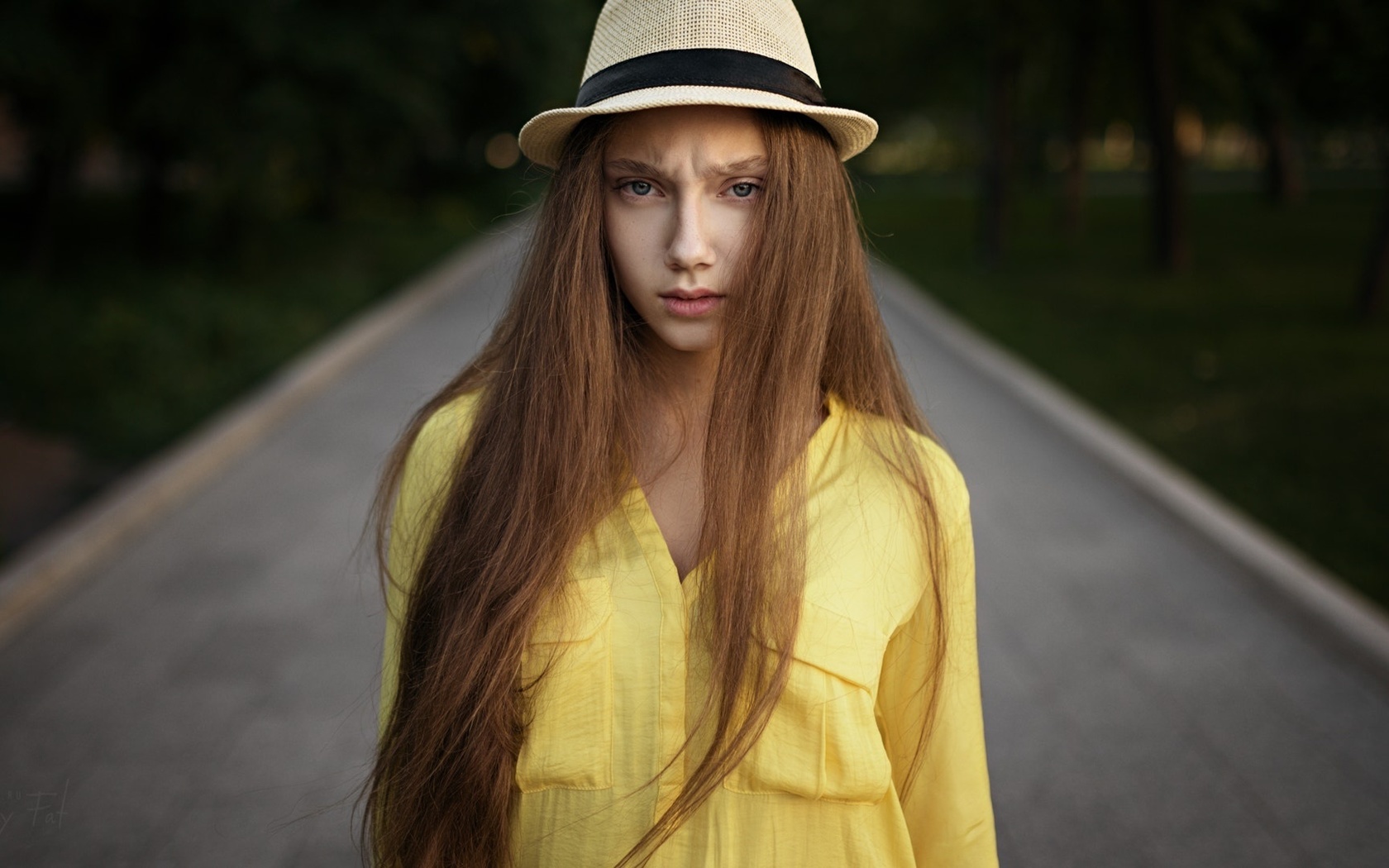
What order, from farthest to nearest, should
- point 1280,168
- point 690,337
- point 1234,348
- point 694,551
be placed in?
point 1280,168, point 1234,348, point 694,551, point 690,337

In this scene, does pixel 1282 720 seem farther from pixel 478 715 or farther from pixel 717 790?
pixel 478 715

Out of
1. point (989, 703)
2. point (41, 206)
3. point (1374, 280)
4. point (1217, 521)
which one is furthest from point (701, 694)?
point (41, 206)

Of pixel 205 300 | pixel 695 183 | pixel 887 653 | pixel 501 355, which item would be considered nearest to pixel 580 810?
pixel 887 653

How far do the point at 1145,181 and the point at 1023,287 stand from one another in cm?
2607

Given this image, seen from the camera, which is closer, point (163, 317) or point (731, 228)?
point (731, 228)

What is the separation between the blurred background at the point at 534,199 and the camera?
783 centimetres

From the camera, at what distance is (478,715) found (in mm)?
1524

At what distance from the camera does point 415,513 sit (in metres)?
1.75

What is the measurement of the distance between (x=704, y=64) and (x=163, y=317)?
11373 mm

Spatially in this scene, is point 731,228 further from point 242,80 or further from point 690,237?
point 242,80

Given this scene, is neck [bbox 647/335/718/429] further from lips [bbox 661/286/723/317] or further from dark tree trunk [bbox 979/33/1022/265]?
dark tree trunk [bbox 979/33/1022/265]

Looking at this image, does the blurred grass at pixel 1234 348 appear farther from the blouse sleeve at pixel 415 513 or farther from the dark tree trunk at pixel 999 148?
the blouse sleeve at pixel 415 513

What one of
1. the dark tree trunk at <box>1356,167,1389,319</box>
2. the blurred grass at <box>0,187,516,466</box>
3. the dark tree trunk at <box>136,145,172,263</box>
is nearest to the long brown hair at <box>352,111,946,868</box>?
the blurred grass at <box>0,187,516,466</box>

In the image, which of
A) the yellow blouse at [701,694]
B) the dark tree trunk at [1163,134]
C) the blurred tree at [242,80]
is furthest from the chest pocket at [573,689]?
the dark tree trunk at [1163,134]
